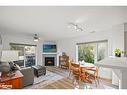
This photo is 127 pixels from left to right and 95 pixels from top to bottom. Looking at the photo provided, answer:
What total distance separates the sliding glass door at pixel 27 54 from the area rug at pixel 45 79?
0.16m

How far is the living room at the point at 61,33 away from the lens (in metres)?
0.90

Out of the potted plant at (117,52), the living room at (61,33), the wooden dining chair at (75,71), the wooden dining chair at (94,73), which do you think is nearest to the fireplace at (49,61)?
the living room at (61,33)

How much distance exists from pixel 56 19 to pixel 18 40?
0.39m

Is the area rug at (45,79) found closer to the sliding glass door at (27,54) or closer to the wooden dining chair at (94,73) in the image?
the sliding glass door at (27,54)

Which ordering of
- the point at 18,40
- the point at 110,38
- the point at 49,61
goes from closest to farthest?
the point at 110,38
the point at 18,40
the point at 49,61

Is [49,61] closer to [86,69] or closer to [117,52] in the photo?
[86,69]

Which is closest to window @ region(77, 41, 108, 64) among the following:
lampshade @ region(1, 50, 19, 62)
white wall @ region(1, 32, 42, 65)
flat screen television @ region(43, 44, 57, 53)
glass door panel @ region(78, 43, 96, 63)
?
glass door panel @ region(78, 43, 96, 63)

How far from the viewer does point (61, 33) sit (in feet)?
3.67

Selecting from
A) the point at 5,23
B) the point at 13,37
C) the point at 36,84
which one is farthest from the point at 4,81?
the point at 5,23

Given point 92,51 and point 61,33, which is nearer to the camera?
point 92,51

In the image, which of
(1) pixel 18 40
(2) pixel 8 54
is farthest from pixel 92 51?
(2) pixel 8 54

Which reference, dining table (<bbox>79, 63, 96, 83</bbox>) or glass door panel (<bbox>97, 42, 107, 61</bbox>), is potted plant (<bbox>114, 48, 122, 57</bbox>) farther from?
dining table (<bbox>79, 63, 96, 83</bbox>)
